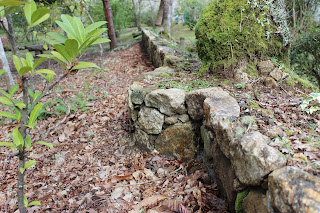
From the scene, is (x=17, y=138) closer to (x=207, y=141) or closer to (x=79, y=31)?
(x=79, y=31)

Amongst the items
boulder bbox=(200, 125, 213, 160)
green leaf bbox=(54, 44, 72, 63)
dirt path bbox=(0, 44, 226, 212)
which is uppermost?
green leaf bbox=(54, 44, 72, 63)

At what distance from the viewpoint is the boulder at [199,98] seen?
8.35 feet

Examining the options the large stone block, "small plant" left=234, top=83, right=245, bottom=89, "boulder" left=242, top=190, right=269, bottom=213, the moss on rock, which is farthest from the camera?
the moss on rock

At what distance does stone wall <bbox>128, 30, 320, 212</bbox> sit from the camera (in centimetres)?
124

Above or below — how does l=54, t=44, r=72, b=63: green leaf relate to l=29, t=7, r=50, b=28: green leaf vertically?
below

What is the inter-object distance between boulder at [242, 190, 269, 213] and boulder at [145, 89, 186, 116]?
60.9 inches

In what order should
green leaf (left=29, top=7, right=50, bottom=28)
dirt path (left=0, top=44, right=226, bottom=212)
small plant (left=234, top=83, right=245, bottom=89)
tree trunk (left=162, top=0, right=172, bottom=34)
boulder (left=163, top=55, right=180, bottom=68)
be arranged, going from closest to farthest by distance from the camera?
green leaf (left=29, top=7, right=50, bottom=28) → dirt path (left=0, top=44, right=226, bottom=212) → small plant (left=234, top=83, right=245, bottom=89) → boulder (left=163, top=55, right=180, bottom=68) → tree trunk (left=162, top=0, right=172, bottom=34)

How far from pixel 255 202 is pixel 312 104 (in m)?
1.32

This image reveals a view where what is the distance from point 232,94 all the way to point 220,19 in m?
1.46

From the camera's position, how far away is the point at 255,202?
1.53 metres

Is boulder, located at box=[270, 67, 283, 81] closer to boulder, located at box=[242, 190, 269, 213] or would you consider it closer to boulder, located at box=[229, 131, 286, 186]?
boulder, located at box=[229, 131, 286, 186]

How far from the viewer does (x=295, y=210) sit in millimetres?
1136

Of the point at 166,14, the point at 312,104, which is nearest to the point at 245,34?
the point at 312,104

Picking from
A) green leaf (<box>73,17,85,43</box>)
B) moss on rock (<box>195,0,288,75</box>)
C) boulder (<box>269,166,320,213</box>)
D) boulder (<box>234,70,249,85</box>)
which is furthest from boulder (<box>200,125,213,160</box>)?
green leaf (<box>73,17,85,43</box>)
